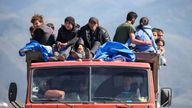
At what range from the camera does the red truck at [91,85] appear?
12109 mm

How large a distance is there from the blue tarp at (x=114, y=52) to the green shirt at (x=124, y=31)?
103cm

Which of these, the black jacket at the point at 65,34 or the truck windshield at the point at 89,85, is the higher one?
the black jacket at the point at 65,34

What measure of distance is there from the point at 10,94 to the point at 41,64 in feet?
2.93

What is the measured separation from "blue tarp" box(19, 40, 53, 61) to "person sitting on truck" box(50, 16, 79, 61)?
0.52 ft

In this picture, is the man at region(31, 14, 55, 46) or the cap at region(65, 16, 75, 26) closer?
the cap at region(65, 16, 75, 26)

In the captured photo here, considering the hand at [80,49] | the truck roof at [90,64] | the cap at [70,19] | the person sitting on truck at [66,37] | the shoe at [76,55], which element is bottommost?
the truck roof at [90,64]

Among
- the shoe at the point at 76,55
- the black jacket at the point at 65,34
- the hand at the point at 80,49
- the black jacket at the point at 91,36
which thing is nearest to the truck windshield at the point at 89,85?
the shoe at the point at 76,55

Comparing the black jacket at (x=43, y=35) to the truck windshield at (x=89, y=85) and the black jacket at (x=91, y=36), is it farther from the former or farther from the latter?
the truck windshield at (x=89, y=85)

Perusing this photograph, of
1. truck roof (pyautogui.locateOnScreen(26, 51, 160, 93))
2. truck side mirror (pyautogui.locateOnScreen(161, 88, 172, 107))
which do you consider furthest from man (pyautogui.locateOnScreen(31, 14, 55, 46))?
truck side mirror (pyautogui.locateOnScreen(161, 88, 172, 107))

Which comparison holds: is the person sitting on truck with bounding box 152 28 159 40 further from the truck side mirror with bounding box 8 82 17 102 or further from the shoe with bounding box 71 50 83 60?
the truck side mirror with bounding box 8 82 17 102

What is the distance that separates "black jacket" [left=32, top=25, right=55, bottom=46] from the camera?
559 inches

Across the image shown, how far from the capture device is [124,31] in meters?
14.2

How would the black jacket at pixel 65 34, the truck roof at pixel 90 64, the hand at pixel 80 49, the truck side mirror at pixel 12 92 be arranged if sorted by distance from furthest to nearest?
the black jacket at pixel 65 34 < the hand at pixel 80 49 < the truck side mirror at pixel 12 92 < the truck roof at pixel 90 64

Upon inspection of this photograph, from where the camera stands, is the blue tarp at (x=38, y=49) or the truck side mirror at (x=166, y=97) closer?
the truck side mirror at (x=166, y=97)
